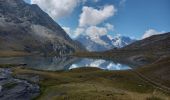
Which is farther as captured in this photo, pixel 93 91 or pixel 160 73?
pixel 160 73

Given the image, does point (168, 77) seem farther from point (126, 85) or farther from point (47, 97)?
point (47, 97)

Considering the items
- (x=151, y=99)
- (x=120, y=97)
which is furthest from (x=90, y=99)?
(x=151, y=99)

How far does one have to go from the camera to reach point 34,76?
240 feet

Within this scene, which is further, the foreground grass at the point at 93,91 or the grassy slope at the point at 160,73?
the grassy slope at the point at 160,73

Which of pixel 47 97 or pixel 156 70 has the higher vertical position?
pixel 156 70

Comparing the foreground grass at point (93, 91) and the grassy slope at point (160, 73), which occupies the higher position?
the grassy slope at point (160, 73)

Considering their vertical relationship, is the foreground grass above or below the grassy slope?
below

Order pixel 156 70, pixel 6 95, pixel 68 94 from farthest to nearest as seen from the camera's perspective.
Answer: pixel 156 70 < pixel 6 95 < pixel 68 94

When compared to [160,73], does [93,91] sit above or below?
below

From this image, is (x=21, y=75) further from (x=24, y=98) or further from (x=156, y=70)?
(x=156, y=70)

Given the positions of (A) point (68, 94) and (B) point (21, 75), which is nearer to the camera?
(A) point (68, 94)

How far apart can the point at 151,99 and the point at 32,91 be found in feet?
73.7

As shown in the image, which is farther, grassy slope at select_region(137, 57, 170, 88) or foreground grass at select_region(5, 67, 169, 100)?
grassy slope at select_region(137, 57, 170, 88)

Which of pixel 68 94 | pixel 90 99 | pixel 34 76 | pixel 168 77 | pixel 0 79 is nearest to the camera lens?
pixel 90 99
